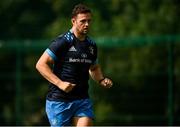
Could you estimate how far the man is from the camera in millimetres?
7746

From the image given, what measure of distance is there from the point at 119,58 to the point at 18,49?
2.10 m

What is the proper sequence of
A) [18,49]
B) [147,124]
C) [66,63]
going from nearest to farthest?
[66,63] → [147,124] → [18,49]

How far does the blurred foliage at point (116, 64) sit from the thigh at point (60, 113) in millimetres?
6748

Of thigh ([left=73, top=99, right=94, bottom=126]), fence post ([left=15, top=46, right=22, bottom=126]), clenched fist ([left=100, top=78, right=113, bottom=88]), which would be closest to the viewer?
thigh ([left=73, top=99, right=94, bottom=126])

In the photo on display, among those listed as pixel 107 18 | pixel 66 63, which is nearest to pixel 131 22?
pixel 107 18

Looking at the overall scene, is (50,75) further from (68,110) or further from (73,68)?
(68,110)

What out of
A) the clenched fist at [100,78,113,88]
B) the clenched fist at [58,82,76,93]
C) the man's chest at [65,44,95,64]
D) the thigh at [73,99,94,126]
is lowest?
the thigh at [73,99,94,126]

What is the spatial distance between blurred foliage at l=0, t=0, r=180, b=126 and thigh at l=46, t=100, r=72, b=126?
675 centimetres

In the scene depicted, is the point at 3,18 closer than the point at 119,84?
No

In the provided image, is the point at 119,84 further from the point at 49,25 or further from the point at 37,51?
the point at 49,25

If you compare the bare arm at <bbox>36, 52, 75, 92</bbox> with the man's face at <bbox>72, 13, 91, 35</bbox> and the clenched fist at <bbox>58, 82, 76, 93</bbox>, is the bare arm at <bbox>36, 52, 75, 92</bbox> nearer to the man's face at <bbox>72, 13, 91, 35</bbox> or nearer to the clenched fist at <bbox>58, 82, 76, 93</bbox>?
the clenched fist at <bbox>58, 82, 76, 93</bbox>

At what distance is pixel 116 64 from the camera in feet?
52.0

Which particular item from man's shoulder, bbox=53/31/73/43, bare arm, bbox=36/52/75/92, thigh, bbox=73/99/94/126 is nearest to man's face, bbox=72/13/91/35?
man's shoulder, bbox=53/31/73/43

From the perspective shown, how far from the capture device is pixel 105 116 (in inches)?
607
